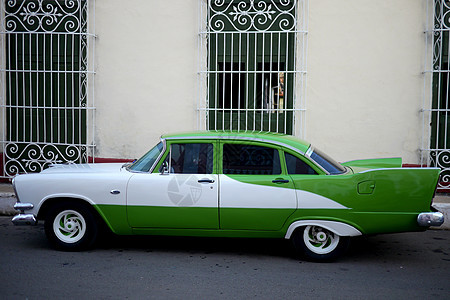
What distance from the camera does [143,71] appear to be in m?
9.26

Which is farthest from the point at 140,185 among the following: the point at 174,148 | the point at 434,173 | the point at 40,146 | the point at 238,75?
the point at 40,146

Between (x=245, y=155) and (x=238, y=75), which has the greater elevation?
(x=238, y=75)

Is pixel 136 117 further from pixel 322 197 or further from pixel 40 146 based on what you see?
pixel 322 197

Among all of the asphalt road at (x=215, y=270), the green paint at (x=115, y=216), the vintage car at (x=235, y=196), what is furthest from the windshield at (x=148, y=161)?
the asphalt road at (x=215, y=270)

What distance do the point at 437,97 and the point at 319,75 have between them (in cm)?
205

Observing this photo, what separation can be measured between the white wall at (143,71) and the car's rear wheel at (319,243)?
13.3 ft

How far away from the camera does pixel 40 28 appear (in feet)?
31.2

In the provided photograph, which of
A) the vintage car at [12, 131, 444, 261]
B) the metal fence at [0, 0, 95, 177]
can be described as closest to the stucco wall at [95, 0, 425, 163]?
the metal fence at [0, 0, 95, 177]

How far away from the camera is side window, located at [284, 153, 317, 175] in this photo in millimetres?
5691

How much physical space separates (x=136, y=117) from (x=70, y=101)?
134 cm

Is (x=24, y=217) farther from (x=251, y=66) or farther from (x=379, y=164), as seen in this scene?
(x=251, y=66)

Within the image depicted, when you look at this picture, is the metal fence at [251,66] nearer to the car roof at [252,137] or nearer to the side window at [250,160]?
the car roof at [252,137]

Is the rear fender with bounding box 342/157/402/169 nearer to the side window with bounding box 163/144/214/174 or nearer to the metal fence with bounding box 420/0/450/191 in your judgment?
the side window with bounding box 163/144/214/174

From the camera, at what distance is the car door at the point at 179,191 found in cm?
564
